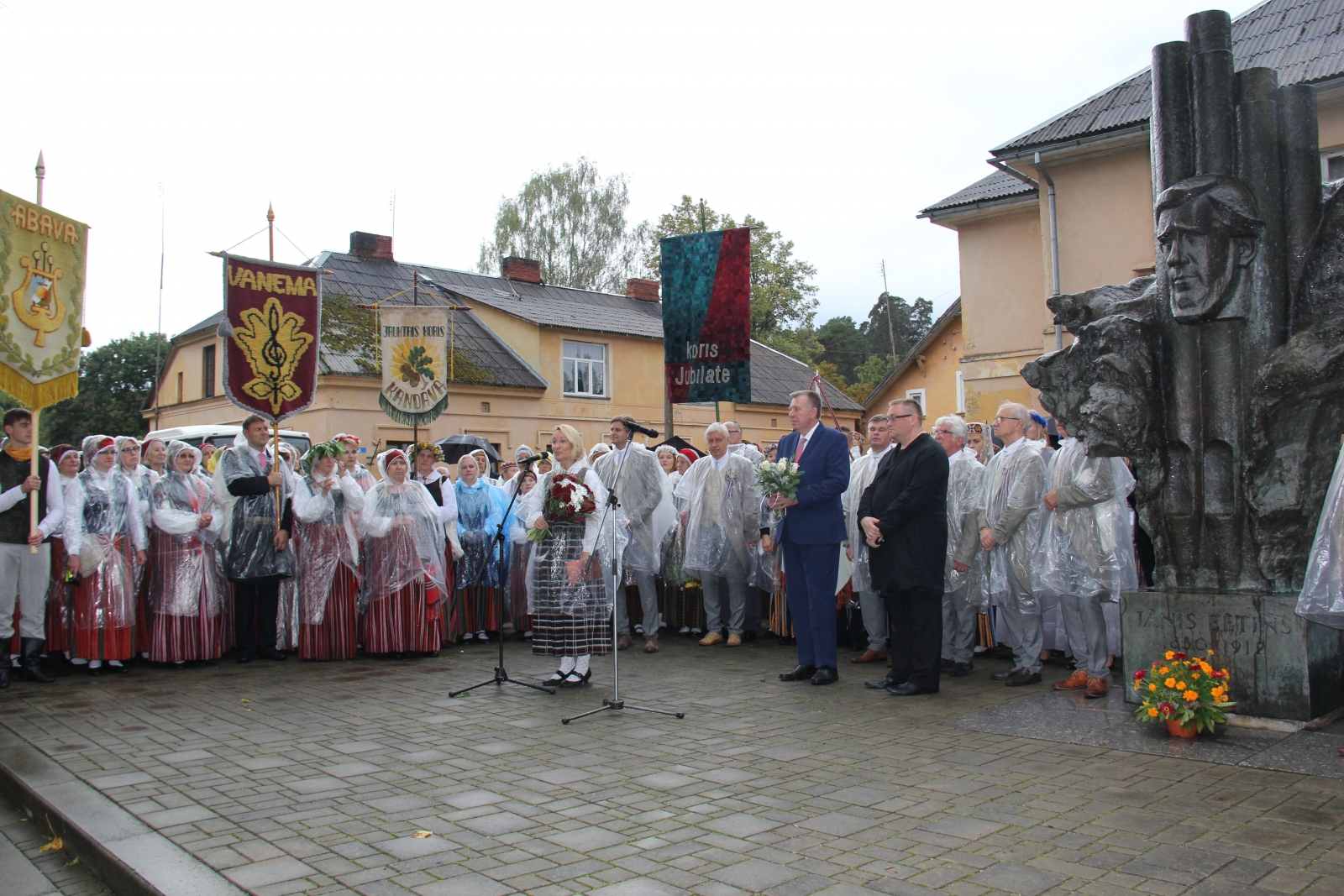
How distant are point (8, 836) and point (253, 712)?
2172mm

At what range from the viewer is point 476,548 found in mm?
10961

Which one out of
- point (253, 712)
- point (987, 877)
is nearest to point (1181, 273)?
point (987, 877)

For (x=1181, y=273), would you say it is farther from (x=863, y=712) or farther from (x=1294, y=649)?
(x=863, y=712)

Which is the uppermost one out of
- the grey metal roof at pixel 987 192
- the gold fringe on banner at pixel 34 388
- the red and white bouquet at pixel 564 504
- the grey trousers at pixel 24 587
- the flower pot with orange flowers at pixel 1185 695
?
the grey metal roof at pixel 987 192

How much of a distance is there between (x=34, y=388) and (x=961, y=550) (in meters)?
7.50

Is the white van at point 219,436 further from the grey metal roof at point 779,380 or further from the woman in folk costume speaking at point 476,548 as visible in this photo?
the grey metal roof at point 779,380

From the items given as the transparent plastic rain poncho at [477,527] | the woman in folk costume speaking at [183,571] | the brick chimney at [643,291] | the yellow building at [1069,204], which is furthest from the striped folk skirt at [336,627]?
the brick chimney at [643,291]

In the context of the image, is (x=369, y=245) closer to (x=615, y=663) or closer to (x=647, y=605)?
(x=647, y=605)

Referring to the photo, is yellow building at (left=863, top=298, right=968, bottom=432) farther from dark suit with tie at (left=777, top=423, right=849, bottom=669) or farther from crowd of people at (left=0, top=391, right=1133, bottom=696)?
dark suit with tie at (left=777, top=423, right=849, bottom=669)

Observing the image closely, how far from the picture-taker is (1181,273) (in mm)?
5648

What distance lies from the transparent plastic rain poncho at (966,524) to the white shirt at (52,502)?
23.7ft

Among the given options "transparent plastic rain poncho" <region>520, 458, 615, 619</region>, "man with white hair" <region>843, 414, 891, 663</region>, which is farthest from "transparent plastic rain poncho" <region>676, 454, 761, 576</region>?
"transparent plastic rain poncho" <region>520, 458, 615, 619</region>

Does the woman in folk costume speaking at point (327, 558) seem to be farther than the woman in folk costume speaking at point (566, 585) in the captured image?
Yes

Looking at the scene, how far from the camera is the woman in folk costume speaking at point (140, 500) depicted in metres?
8.75
